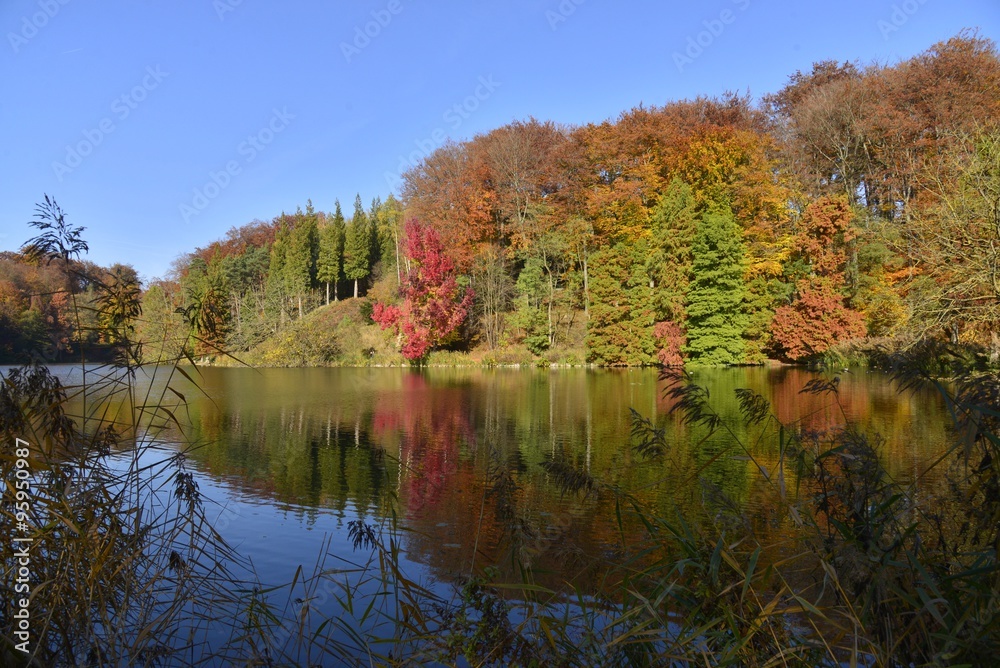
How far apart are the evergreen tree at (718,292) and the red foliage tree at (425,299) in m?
11.5

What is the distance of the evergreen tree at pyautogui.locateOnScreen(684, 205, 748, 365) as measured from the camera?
26812 mm

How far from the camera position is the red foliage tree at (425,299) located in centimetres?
3175

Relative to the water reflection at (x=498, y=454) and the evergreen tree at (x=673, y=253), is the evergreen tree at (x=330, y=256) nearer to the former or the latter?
the evergreen tree at (x=673, y=253)

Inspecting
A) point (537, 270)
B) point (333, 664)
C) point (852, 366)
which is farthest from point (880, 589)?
point (537, 270)

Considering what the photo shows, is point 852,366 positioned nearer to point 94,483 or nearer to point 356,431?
point 356,431

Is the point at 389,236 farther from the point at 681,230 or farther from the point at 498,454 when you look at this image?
the point at 498,454

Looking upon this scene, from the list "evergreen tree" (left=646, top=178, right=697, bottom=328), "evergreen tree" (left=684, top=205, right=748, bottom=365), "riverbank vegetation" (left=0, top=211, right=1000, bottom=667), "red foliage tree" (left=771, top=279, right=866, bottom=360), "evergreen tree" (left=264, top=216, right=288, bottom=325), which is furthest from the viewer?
"evergreen tree" (left=264, top=216, right=288, bottom=325)

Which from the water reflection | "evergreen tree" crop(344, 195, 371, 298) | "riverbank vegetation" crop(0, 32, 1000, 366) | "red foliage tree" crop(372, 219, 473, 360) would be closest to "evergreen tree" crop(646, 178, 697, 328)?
"riverbank vegetation" crop(0, 32, 1000, 366)

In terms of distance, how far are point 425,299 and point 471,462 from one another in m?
23.6

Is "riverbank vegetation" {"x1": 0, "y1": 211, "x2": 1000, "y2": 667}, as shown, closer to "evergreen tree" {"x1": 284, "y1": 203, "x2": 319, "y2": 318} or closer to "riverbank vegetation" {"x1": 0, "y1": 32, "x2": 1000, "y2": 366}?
"riverbank vegetation" {"x1": 0, "y1": 32, "x2": 1000, "y2": 366}

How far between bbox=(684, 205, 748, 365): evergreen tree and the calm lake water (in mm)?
8178

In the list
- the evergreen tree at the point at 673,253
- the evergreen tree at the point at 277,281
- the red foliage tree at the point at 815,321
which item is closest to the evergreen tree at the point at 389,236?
the evergreen tree at the point at 277,281

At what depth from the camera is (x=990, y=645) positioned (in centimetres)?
223

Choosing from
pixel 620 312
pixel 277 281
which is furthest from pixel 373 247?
pixel 620 312
